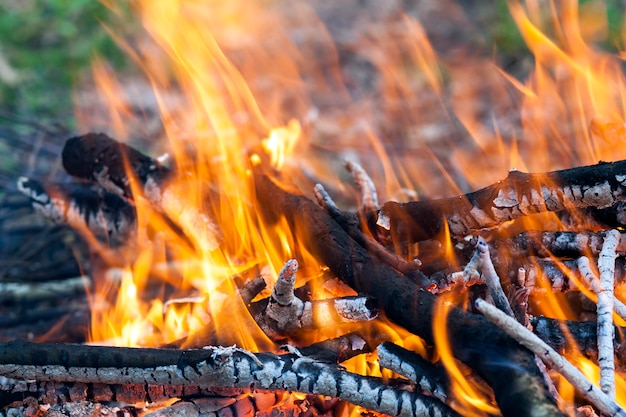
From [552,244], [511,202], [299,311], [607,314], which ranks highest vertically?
[511,202]

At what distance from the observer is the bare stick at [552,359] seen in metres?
1.48

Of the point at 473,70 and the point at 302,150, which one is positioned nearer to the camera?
the point at 302,150

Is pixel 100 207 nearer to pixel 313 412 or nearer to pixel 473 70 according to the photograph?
pixel 313 412

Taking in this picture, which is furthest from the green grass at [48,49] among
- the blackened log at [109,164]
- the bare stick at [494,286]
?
the bare stick at [494,286]

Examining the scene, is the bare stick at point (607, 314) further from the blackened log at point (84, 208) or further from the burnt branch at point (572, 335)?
the blackened log at point (84, 208)

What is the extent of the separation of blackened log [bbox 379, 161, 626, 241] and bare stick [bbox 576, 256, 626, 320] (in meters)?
0.18

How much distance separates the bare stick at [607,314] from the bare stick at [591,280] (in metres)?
0.03

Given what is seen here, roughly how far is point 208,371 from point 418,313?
1.92 feet

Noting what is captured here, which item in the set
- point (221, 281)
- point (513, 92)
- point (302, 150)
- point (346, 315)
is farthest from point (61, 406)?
point (513, 92)

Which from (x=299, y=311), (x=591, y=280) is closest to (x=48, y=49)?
(x=299, y=311)

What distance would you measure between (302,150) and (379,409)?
10.6 ft

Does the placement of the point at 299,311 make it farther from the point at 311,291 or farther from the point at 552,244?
the point at 552,244

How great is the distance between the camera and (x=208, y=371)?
1.72m

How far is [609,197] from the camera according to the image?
5.98 ft
